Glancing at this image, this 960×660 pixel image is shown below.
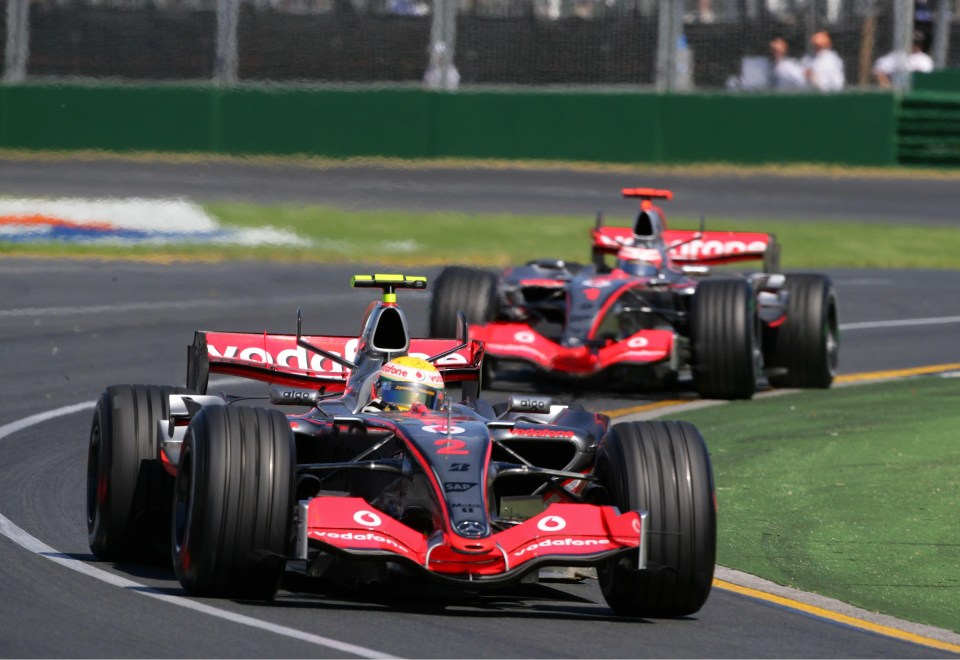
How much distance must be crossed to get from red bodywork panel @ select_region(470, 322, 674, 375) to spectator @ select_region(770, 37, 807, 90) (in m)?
19.7

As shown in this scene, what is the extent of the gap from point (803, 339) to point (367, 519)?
9910 mm

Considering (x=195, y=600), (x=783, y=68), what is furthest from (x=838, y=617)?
(x=783, y=68)

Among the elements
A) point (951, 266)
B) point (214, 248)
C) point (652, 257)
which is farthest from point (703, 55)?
point (652, 257)

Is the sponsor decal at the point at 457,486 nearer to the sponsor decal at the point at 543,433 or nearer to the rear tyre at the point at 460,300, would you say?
the sponsor decal at the point at 543,433

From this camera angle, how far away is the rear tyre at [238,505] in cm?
845

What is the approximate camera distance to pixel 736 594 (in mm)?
9711

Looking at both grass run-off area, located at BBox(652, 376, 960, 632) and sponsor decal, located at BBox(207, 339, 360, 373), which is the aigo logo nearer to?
sponsor decal, located at BBox(207, 339, 360, 373)

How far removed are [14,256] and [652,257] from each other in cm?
1104

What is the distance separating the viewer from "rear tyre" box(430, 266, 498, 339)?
17141mm

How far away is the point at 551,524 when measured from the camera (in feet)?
28.3

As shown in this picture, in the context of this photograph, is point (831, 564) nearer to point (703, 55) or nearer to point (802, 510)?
point (802, 510)

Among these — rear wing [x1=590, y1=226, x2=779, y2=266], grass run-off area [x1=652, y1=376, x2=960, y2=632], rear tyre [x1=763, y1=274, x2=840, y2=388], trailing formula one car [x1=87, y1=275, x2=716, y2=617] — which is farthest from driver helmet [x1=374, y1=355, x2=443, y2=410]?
rear wing [x1=590, y1=226, x2=779, y2=266]

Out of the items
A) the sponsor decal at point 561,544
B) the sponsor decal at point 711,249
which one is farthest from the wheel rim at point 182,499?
the sponsor decal at point 711,249

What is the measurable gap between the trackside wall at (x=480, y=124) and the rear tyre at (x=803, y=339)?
1770 cm
